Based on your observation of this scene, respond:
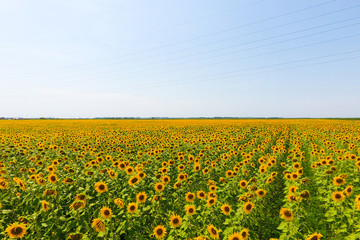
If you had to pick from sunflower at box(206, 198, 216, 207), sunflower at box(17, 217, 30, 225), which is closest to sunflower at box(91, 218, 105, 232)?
sunflower at box(17, 217, 30, 225)

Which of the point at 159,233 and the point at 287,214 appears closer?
the point at 159,233

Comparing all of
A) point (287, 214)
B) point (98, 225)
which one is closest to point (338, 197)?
point (287, 214)

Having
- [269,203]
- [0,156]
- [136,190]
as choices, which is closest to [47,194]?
[136,190]

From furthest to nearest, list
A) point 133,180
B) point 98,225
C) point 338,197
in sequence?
1. point 133,180
2. point 338,197
3. point 98,225

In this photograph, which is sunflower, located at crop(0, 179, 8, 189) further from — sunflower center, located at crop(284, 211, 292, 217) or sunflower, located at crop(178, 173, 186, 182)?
sunflower center, located at crop(284, 211, 292, 217)

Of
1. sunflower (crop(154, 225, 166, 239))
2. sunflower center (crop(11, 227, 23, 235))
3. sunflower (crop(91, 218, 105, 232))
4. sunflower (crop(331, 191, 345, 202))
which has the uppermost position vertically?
sunflower (crop(331, 191, 345, 202))

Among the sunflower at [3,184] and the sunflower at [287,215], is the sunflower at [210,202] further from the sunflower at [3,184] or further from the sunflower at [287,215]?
the sunflower at [3,184]

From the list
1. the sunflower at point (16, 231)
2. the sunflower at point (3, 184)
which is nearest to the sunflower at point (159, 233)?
the sunflower at point (16, 231)

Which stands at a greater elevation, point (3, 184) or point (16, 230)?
point (3, 184)

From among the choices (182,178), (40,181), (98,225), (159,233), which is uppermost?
(40,181)

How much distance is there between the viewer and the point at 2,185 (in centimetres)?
492

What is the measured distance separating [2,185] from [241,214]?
5.35 m

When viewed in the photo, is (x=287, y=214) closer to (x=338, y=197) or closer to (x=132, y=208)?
(x=338, y=197)

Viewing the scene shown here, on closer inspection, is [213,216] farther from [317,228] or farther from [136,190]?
[317,228]
